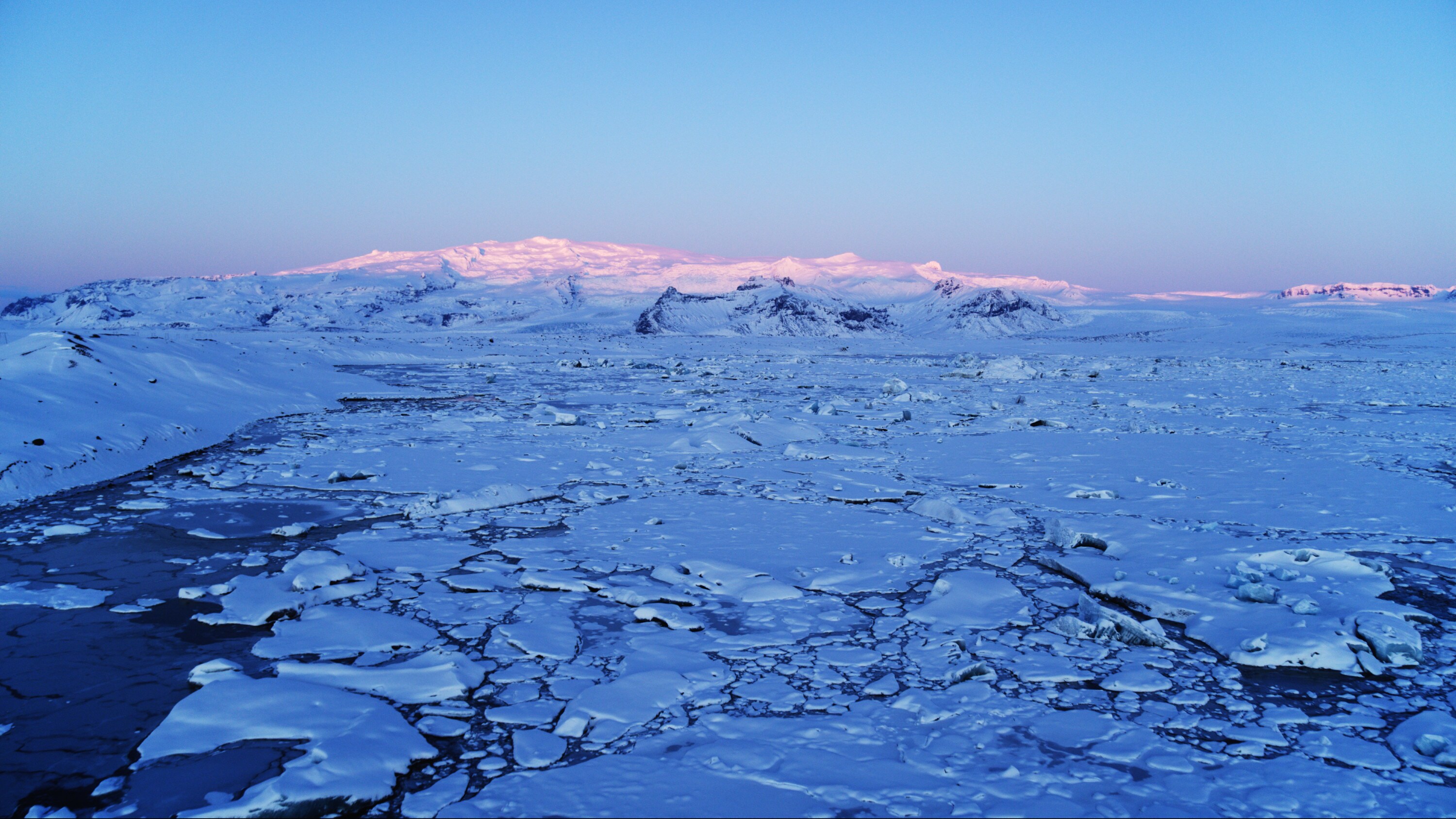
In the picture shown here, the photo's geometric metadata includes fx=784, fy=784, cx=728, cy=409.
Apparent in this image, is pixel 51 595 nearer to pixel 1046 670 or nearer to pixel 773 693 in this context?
pixel 773 693

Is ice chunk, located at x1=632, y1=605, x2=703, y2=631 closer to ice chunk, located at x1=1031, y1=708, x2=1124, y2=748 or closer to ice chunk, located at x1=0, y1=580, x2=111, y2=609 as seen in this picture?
ice chunk, located at x1=1031, y1=708, x2=1124, y2=748

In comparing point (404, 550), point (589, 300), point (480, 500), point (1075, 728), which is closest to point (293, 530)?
point (404, 550)

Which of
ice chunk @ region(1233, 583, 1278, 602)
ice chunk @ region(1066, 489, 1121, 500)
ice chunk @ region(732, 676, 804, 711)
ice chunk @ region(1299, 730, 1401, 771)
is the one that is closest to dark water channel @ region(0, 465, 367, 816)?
ice chunk @ region(732, 676, 804, 711)

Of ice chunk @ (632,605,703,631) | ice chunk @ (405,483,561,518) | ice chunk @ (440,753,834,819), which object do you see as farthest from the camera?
ice chunk @ (405,483,561,518)

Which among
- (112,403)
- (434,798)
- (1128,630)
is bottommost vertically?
(434,798)

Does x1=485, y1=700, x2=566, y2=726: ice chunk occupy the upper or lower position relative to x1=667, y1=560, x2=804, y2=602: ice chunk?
lower

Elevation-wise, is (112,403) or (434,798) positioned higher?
(112,403)

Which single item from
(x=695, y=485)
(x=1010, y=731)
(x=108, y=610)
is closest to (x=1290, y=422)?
(x=695, y=485)

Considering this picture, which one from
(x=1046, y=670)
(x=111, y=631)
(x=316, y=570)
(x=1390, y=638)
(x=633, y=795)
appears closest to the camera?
(x=633, y=795)
